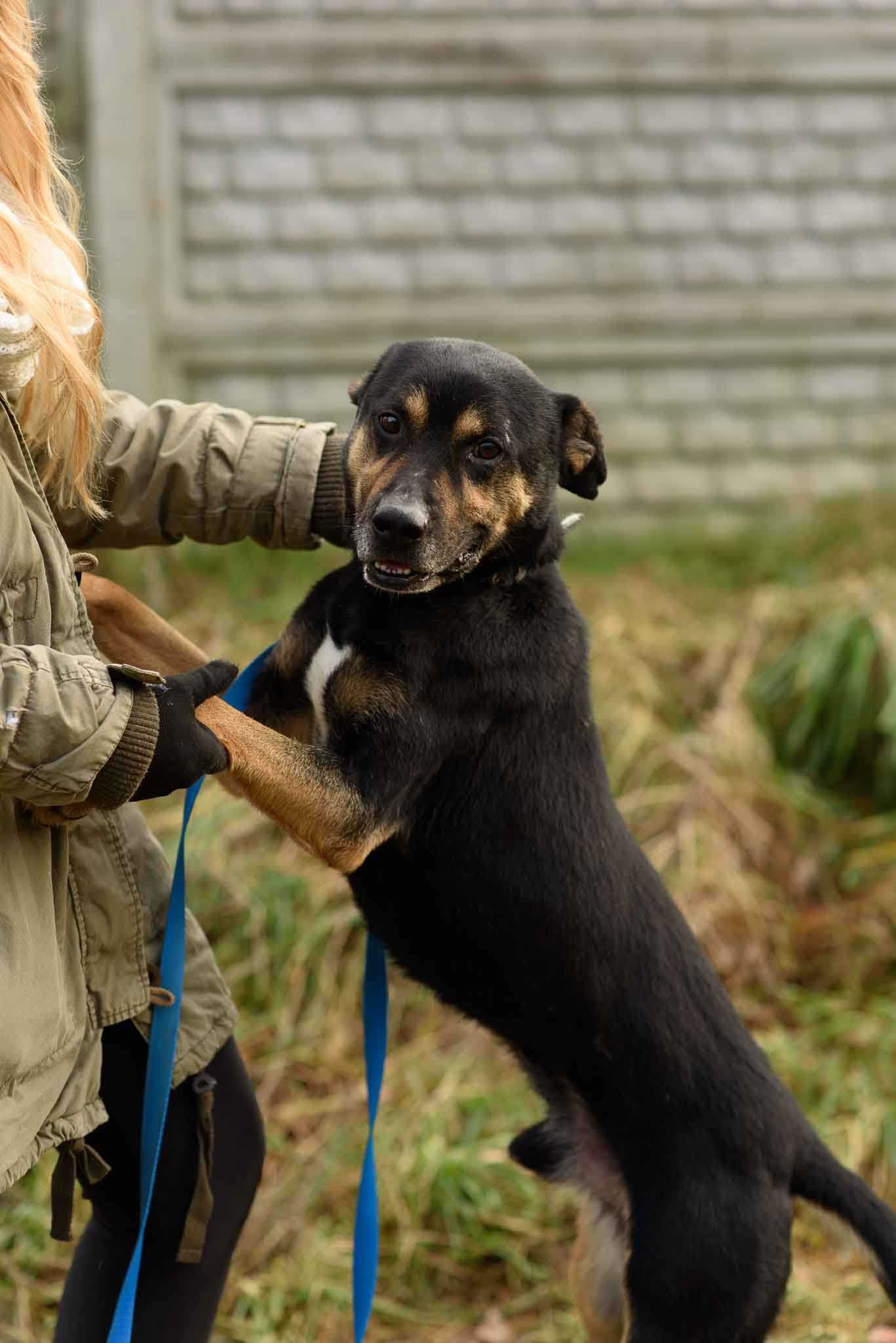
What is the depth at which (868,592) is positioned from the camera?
5.30m

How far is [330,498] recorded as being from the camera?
2492 mm

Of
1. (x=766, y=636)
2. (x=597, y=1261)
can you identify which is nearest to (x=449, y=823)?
(x=597, y=1261)

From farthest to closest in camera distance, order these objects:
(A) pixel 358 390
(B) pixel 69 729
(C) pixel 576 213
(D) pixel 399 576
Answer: (C) pixel 576 213
(A) pixel 358 390
(D) pixel 399 576
(B) pixel 69 729

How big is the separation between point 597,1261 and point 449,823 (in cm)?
82

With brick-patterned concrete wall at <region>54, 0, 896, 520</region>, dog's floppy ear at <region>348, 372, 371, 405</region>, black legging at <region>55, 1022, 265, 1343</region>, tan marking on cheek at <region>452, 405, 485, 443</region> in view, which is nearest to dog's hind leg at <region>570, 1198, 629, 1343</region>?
black legging at <region>55, 1022, 265, 1343</region>

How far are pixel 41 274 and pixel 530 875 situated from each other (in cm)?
118

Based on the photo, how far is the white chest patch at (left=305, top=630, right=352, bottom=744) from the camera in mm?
2350

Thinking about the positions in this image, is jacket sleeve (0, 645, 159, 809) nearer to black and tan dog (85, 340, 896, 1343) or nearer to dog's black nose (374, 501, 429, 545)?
black and tan dog (85, 340, 896, 1343)

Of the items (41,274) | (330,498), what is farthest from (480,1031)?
(41,274)

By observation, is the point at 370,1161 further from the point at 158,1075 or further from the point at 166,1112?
the point at 158,1075

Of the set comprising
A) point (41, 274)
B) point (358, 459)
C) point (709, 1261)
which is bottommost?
point (709, 1261)

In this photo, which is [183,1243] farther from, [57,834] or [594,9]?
[594,9]

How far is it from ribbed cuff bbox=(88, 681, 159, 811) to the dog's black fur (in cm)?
47

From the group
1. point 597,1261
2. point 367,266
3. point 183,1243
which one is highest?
point 367,266
